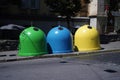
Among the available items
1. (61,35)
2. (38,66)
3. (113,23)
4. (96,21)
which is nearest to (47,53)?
(61,35)

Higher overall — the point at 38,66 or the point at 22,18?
the point at 22,18

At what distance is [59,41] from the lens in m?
16.9

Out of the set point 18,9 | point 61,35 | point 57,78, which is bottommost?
point 57,78

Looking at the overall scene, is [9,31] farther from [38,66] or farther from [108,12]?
[108,12]

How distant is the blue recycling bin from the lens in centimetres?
1689

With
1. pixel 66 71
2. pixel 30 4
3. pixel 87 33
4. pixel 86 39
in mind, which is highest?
pixel 30 4

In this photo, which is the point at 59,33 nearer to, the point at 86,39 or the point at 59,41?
the point at 59,41

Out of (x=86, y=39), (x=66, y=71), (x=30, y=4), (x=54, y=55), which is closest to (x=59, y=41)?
(x=54, y=55)

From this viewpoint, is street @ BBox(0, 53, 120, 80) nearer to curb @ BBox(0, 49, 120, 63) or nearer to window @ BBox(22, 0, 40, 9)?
curb @ BBox(0, 49, 120, 63)

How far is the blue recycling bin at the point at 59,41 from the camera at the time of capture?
55.4ft

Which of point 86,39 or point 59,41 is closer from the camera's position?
point 59,41

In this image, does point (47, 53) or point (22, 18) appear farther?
point (22, 18)

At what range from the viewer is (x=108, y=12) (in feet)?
130

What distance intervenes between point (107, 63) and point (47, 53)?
13.2 feet
